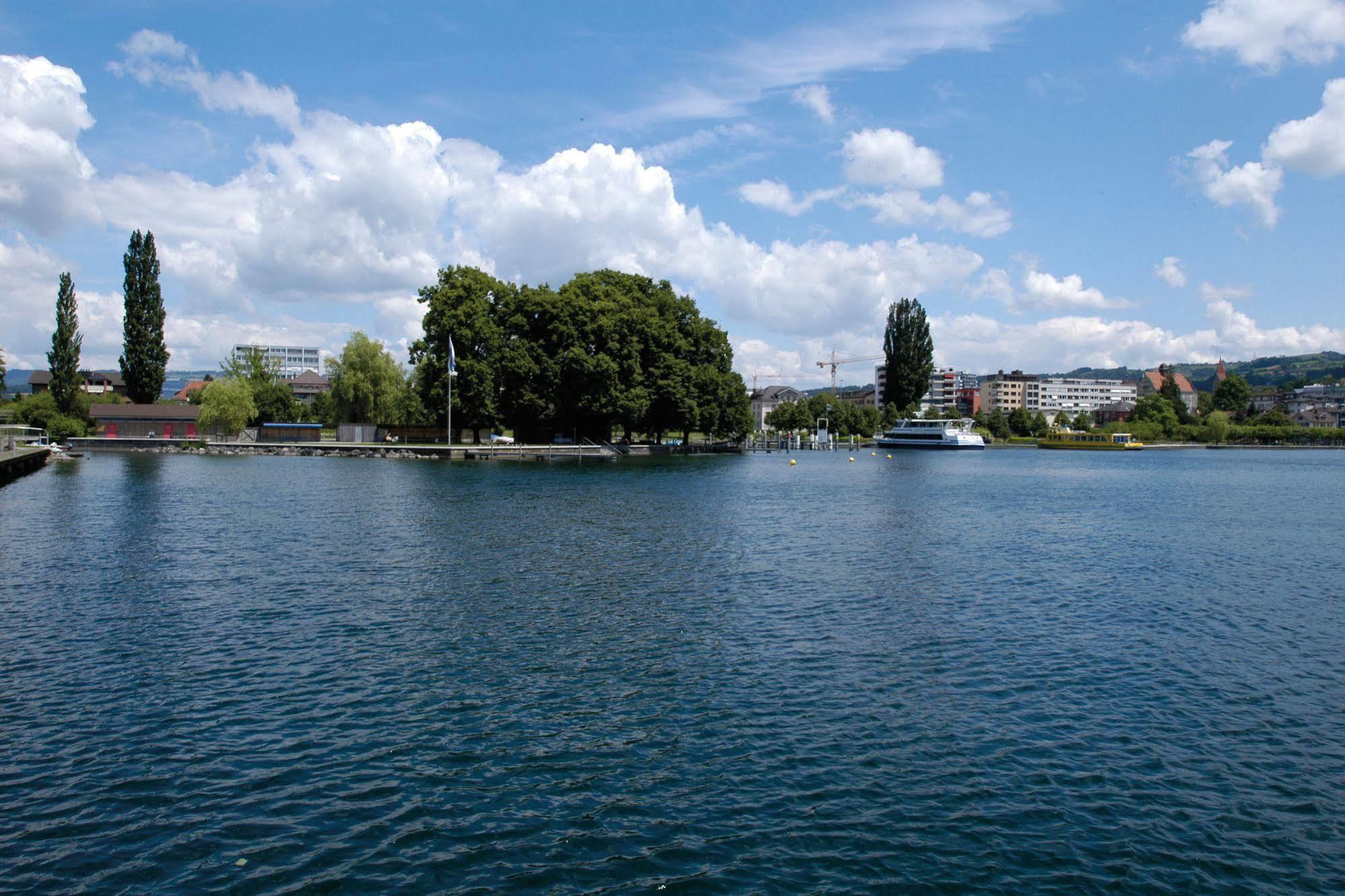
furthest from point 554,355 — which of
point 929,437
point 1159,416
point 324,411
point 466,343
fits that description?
point 1159,416

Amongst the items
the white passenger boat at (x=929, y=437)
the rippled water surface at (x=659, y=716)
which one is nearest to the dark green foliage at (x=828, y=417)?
the white passenger boat at (x=929, y=437)

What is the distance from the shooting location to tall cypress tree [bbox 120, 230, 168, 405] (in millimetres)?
97875

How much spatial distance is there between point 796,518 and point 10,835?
106 ft

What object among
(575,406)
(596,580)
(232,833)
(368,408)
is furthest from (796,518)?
(368,408)

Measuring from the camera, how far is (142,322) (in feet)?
322

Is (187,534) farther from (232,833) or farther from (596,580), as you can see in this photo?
(232,833)

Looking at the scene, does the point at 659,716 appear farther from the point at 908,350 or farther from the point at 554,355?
the point at 908,350

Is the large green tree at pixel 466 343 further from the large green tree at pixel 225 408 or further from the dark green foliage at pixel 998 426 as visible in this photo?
the dark green foliage at pixel 998 426

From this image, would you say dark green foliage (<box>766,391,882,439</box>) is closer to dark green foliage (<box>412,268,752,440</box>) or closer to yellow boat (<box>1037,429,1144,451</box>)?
yellow boat (<box>1037,429,1144,451</box>)

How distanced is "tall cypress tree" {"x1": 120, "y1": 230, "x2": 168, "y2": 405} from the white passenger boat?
108 m

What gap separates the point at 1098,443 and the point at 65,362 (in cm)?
16217

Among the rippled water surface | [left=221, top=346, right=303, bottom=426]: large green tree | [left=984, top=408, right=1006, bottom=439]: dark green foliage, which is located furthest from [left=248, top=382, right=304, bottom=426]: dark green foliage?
[left=984, top=408, right=1006, bottom=439]: dark green foliage

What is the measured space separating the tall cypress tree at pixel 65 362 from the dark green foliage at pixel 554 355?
36.1 metres

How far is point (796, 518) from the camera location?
38.8 meters
